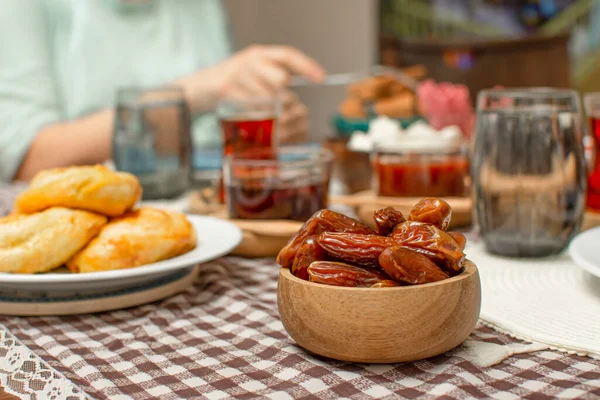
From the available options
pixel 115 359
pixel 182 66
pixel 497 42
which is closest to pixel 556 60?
pixel 497 42

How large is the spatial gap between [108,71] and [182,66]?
0.30 meters

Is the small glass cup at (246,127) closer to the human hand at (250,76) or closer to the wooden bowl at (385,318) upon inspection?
the human hand at (250,76)

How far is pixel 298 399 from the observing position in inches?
19.4

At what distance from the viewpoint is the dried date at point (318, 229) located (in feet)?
1.91

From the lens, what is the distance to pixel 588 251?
71 centimetres

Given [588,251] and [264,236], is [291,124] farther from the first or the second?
[588,251]

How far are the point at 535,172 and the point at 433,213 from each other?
0.29 meters

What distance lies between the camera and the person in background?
6.30 feet

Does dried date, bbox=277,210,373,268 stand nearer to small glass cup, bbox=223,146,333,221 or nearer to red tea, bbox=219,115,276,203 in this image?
small glass cup, bbox=223,146,333,221

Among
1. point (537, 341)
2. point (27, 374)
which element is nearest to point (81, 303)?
point (27, 374)

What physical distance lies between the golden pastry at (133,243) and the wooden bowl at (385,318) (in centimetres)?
24

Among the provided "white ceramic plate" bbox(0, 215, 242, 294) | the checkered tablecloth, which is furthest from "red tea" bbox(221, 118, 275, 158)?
the checkered tablecloth

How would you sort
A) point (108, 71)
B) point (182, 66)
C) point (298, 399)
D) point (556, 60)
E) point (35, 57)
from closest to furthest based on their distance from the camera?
point (298, 399) → point (35, 57) → point (108, 71) → point (182, 66) → point (556, 60)

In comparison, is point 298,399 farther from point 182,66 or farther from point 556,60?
point 556,60
